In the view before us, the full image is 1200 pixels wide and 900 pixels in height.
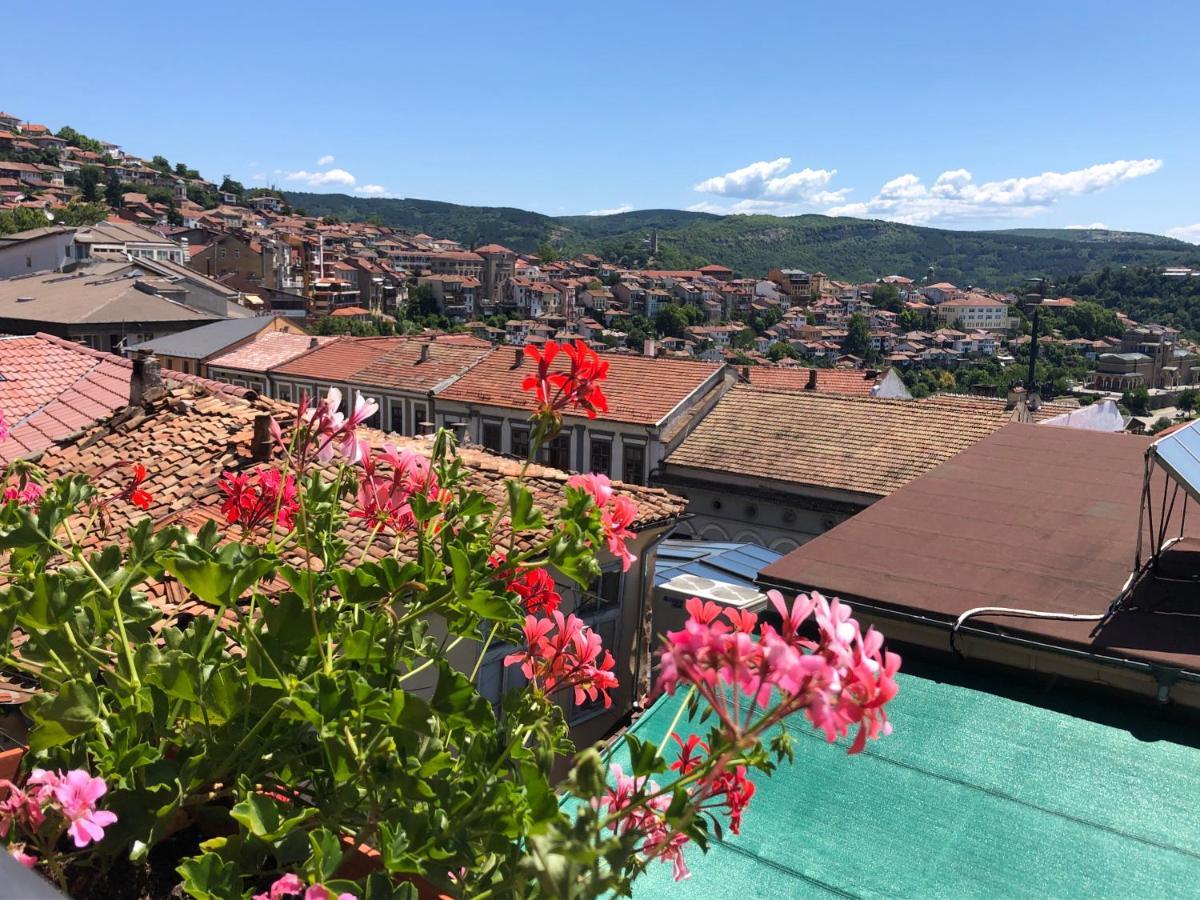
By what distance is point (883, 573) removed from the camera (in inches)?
204

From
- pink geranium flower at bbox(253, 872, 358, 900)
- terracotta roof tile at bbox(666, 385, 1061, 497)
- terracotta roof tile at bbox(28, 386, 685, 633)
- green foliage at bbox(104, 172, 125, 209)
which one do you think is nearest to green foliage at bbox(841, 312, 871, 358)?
green foliage at bbox(104, 172, 125, 209)

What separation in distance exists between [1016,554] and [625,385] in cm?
1999

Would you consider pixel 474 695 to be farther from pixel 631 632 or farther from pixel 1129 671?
pixel 631 632

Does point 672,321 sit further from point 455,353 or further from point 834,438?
point 834,438

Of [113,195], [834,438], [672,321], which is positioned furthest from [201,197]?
[834,438]

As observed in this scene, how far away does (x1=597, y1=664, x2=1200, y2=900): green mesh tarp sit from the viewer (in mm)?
3283

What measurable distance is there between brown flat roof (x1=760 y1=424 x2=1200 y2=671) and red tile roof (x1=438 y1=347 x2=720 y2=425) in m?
16.0

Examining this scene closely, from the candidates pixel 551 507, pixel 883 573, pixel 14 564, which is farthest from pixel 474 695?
pixel 551 507

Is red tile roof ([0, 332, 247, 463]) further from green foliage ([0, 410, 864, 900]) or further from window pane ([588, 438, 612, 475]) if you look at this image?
window pane ([588, 438, 612, 475])

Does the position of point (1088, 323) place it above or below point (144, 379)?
below

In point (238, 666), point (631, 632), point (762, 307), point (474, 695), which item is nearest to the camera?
point (474, 695)

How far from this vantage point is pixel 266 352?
108 feet

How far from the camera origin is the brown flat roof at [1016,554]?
439 cm

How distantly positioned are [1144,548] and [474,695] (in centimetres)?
481
